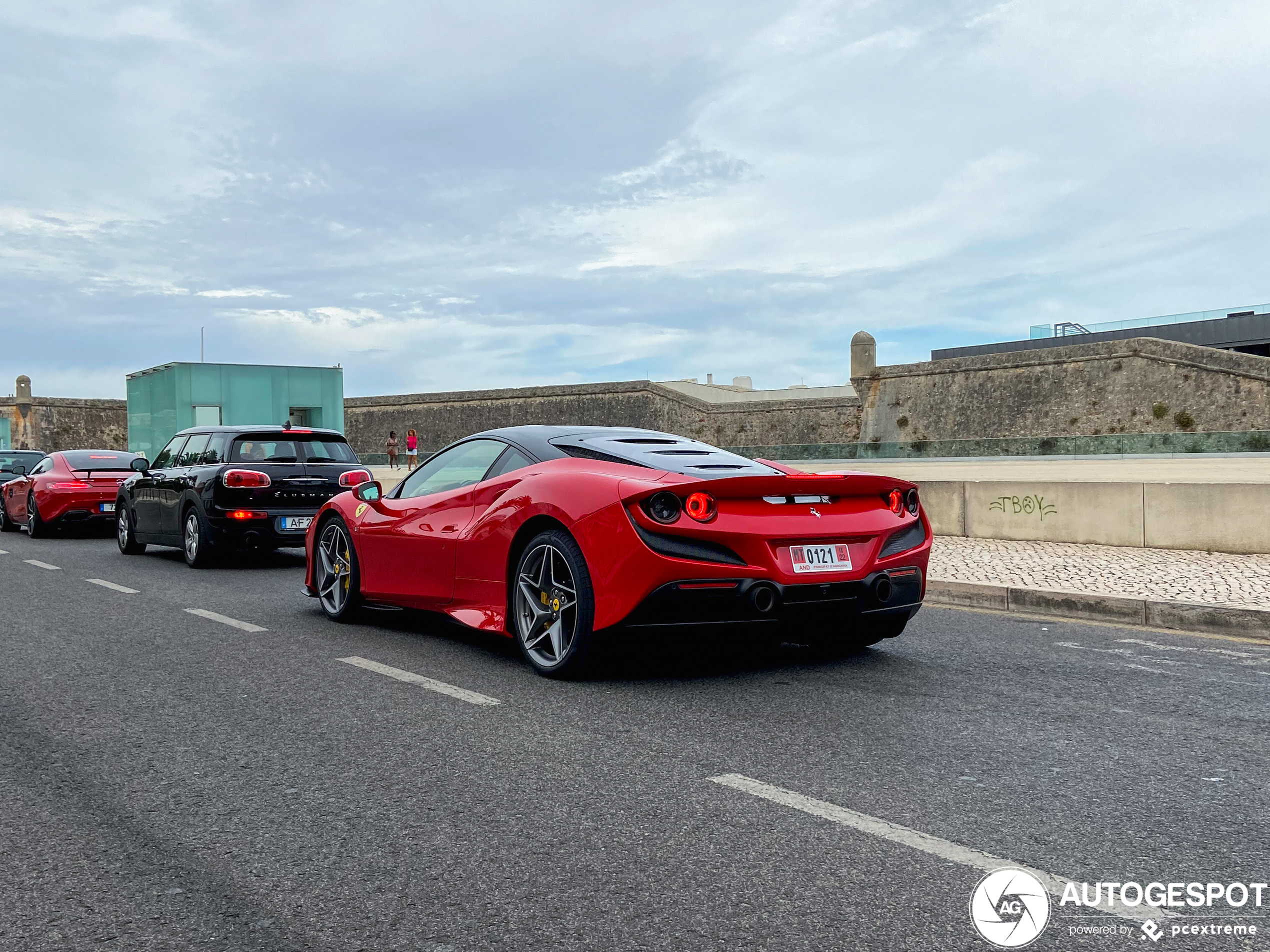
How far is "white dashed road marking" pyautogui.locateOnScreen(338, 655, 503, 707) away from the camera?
5422 mm

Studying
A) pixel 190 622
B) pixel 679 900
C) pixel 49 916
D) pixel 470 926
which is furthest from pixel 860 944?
pixel 190 622

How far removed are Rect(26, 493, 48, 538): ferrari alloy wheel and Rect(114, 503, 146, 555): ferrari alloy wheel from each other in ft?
12.6

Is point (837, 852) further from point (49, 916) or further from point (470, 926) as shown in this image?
point (49, 916)

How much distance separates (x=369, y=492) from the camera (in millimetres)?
7918

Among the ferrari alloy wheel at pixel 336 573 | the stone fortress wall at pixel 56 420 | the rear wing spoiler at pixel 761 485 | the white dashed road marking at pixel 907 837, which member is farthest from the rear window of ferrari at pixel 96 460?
the stone fortress wall at pixel 56 420

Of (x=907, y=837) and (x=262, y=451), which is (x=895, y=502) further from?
(x=262, y=451)

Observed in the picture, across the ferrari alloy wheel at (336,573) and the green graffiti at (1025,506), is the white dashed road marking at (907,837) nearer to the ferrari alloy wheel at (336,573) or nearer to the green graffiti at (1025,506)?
the ferrari alloy wheel at (336,573)

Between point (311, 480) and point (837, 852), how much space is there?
32.9 feet

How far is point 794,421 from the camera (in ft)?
198

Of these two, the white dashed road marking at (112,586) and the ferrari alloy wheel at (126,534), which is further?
the ferrari alloy wheel at (126,534)

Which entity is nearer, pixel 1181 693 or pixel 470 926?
pixel 470 926

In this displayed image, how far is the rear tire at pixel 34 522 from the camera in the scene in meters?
17.7

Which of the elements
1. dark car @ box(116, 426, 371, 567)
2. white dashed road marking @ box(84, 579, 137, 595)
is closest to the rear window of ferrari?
dark car @ box(116, 426, 371, 567)

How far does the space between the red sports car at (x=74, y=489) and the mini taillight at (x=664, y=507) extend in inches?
555
